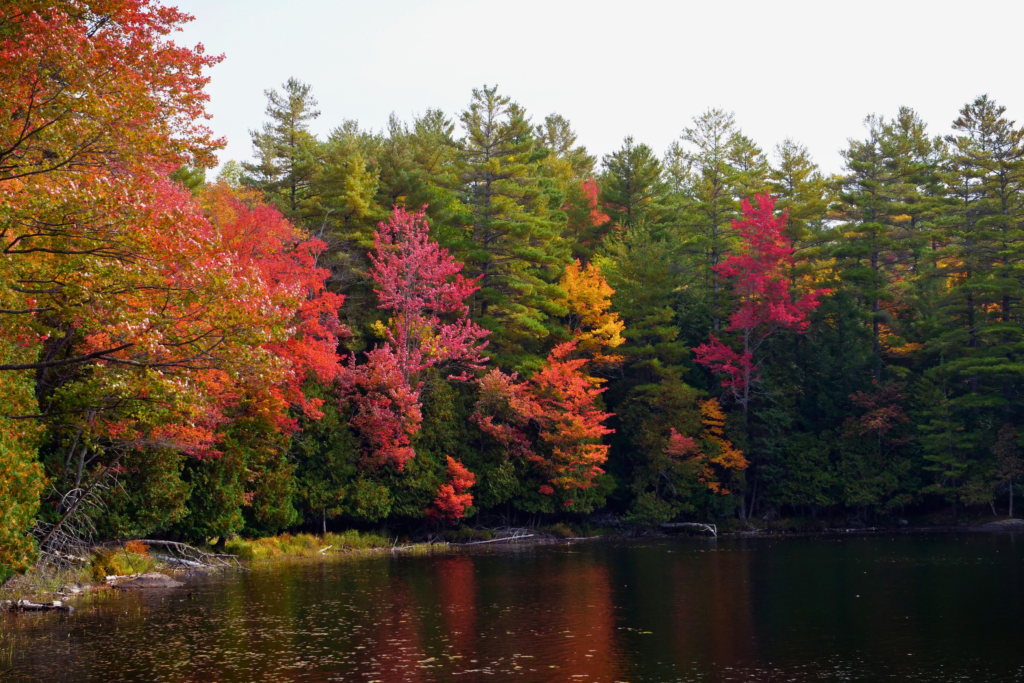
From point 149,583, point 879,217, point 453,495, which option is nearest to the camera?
point 149,583

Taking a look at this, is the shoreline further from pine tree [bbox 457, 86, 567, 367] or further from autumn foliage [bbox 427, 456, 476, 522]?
pine tree [bbox 457, 86, 567, 367]

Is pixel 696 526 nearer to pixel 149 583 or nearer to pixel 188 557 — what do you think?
pixel 188 557

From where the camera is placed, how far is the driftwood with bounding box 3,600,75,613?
24.4 m

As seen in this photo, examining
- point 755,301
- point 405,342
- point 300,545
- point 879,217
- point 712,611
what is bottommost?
point 712,611

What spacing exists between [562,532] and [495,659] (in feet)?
99.0

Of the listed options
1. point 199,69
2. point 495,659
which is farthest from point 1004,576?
point 199,69

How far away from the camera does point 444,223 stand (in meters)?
52.0

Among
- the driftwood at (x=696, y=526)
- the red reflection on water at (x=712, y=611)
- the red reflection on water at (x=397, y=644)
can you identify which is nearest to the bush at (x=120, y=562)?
the red reflection on water at (x=397, y=644)

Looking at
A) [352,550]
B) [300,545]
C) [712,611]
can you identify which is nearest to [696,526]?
[352,550]

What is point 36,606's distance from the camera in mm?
24453

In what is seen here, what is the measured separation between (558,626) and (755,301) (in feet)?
118

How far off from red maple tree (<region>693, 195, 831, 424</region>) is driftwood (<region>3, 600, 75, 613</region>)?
37924 millimetres

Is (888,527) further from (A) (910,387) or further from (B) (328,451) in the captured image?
(B) (328,451)

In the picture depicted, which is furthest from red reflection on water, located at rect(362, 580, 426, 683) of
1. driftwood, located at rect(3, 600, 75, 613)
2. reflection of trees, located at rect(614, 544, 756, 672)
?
driftwood, located at rect(3, 600, 75, 613)
